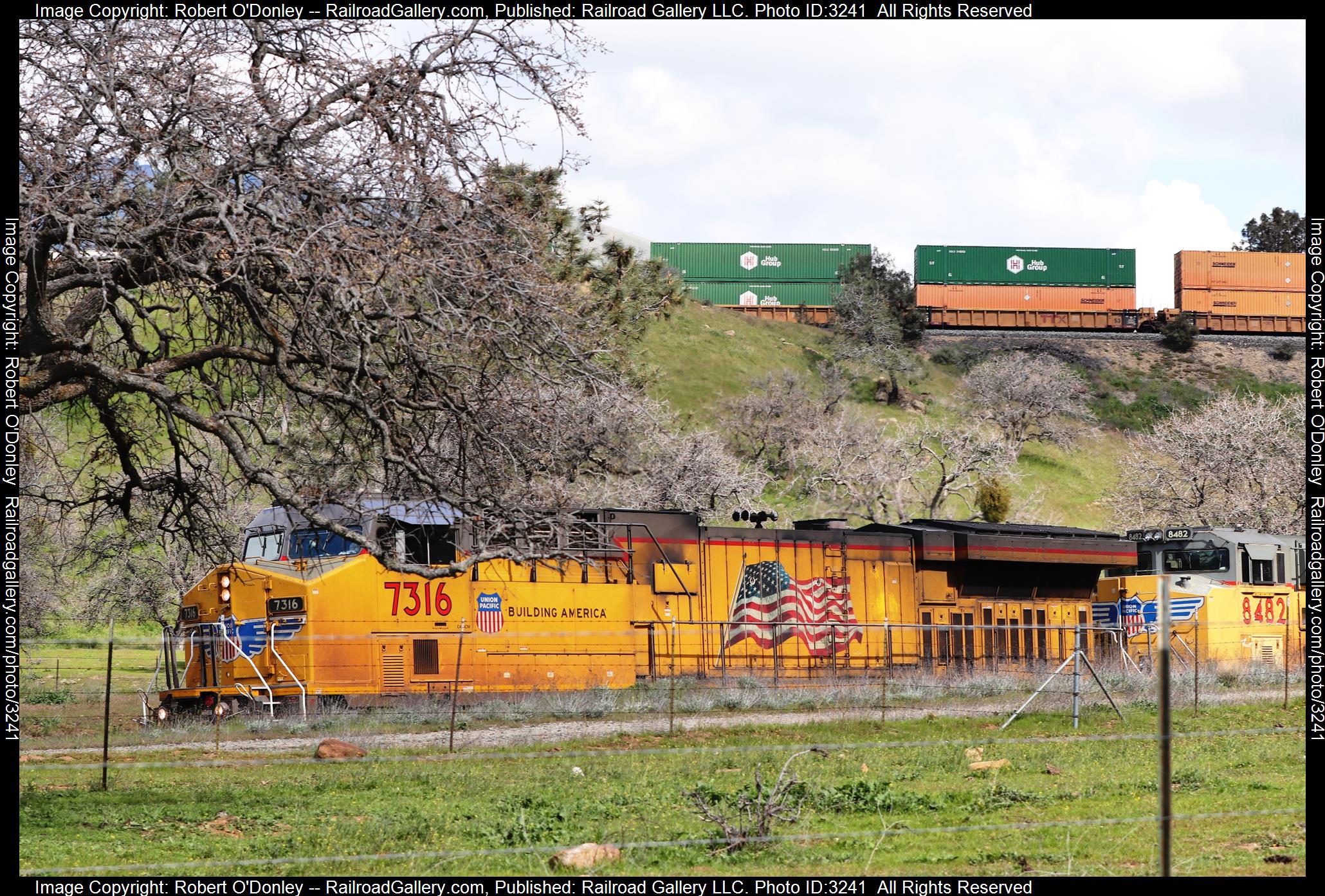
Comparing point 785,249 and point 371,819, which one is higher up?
point 785,249

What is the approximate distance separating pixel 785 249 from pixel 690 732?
82.7 meters

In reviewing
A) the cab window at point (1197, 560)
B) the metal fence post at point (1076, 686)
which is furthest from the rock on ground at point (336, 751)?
the cab window at point (1197, 560)

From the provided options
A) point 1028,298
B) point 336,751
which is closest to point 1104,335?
point 1028,298

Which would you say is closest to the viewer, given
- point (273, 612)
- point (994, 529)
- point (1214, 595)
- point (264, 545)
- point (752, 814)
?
point (752, 814)

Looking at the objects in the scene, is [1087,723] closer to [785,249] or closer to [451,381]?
[451,381]

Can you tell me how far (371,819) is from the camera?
11445mm

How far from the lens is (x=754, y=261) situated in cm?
9875

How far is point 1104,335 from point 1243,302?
9.59 m

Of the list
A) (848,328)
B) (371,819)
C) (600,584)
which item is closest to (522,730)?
(600,584)

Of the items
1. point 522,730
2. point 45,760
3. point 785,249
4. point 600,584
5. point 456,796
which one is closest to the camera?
point 456,796

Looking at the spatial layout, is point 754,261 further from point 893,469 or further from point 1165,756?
point 1165,756

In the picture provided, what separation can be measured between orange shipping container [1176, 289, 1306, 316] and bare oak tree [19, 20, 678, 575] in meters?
86.9

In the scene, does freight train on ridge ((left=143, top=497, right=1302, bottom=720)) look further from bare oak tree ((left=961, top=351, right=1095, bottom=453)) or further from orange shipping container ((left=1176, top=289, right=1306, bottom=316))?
orange shipping container ((left=1176, top=289, right=1306, bottom=316))

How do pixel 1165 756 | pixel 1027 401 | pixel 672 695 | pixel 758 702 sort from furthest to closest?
pixel 1027 401 < pixel 758 702 < pixel 672 695 < pixel 1165 756
